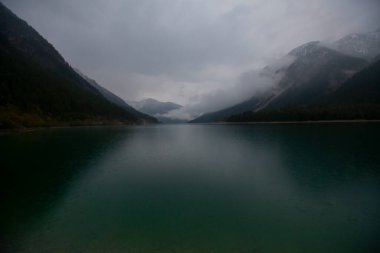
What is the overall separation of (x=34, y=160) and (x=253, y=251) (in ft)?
101

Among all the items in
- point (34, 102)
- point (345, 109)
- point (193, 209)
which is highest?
point (34, 102)

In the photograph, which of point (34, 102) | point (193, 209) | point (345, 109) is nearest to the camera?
point (193, 209)

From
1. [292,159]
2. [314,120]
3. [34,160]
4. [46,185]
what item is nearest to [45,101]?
[34,160]

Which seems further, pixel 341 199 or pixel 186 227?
pixel 341 199

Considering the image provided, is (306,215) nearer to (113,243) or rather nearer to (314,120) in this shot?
(113,243)

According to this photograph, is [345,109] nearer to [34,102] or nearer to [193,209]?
[193,209]

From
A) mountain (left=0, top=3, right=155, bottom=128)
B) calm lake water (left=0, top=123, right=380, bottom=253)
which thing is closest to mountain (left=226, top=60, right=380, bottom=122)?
calm lake water (left=0, top=123, right=380, bottom=253)

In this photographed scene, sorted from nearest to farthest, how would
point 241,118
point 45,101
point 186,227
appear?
point 186,227 → point 45,101 → point 241,118

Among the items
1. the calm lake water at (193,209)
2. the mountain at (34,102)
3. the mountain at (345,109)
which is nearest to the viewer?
the calm lake water at (193,209)

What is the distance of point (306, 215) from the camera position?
12578mm

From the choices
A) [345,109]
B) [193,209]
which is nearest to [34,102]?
[193,209]

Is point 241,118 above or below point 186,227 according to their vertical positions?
above

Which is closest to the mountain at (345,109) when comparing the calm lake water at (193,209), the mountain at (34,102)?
the calm lake water at (193,209)

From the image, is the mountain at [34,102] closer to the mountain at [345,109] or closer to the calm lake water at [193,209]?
the calm lake water at [193,209]
